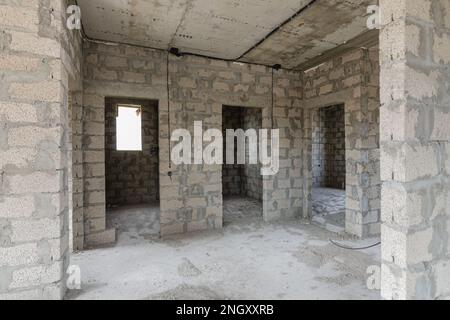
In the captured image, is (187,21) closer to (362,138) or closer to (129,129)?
(362,138)

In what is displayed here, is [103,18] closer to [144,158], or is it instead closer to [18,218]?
[18,218]

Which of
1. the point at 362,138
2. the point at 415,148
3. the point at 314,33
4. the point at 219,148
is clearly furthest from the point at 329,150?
the point at 415,148

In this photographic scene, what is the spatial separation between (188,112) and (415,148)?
314 centimetres

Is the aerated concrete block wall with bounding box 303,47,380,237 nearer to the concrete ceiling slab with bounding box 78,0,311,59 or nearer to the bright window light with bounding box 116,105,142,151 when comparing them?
the concrete ceiling slab with bounding box 78,0,311,59

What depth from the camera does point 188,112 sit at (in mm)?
4191

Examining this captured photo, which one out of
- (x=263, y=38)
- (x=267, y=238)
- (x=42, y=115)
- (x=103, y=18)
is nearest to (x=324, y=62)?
(x=263, y=38)

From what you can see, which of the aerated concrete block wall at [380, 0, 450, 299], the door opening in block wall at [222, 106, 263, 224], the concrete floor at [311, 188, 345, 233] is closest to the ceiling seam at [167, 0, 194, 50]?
the aerated concrete block wall at [380, 0, 450, 299]

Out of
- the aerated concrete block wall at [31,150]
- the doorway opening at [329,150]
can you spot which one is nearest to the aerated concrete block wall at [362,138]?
the aerated concrete block wall at [31,150]

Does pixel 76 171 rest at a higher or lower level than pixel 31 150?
lower

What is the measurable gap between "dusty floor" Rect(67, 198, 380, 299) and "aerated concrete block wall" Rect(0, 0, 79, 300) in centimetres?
45

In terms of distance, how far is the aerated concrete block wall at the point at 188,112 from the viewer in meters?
3.67

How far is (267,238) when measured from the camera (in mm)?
3945

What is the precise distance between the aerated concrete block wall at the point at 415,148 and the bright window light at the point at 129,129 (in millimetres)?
6105
